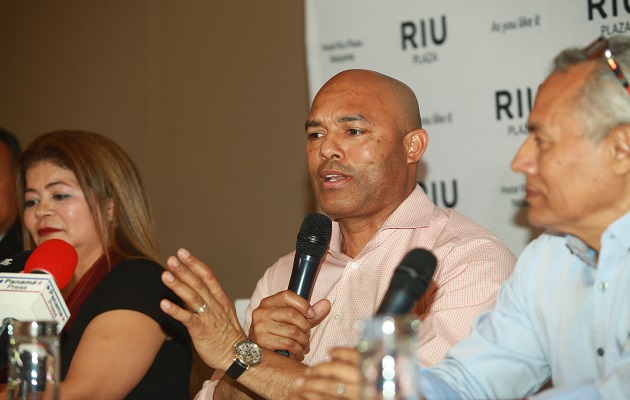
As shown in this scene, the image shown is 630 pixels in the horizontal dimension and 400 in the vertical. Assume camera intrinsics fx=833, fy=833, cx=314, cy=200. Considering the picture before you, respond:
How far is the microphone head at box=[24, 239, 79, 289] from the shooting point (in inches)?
97.9

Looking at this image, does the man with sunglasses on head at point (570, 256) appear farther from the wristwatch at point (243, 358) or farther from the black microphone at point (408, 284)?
the wristwatch at point (243, 358)

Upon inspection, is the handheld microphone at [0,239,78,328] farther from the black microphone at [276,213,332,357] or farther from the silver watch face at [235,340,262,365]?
the black microphone at [276,213,332,357]

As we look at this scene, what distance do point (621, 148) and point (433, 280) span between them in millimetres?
899

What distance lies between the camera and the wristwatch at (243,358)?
2.39m

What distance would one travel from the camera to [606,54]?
1.86m

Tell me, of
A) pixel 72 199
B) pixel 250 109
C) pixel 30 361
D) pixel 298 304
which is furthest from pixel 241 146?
pixel 30 361

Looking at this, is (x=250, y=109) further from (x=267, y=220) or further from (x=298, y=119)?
(x=267, y=220)

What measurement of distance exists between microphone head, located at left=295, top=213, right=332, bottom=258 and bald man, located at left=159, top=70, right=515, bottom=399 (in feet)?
0.46

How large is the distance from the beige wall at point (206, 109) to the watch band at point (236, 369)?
5.59ft

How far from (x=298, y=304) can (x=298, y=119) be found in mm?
1829

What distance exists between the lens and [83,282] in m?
3.17

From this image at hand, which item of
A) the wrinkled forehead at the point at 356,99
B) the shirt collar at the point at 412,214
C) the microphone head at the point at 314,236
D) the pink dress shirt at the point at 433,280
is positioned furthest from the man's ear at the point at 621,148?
the wrinkled forehead at the point at 356,99

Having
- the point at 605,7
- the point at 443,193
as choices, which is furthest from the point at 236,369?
the point at 605,7

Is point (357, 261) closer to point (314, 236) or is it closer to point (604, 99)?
point (314, 236)
